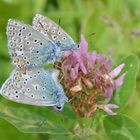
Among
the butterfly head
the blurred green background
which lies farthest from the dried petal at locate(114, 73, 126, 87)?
the blurred green background

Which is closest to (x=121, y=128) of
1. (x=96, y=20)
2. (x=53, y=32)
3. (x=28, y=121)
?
(x=28, y=121)

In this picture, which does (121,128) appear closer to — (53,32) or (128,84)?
(128,84)

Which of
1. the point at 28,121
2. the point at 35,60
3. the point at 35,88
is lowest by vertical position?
the point at 28,121

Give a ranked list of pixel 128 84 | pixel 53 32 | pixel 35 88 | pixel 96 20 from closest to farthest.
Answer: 1. pixel 35 88
2. pixel 53 32
3. pixel 128 84
4. pixel 96 20

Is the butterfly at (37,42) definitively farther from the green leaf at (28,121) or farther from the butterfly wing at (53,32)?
the green leaf at (28,121)

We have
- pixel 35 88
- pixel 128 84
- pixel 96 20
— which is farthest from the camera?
pixel 96 20

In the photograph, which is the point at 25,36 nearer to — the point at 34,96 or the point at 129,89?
the point at 34,96

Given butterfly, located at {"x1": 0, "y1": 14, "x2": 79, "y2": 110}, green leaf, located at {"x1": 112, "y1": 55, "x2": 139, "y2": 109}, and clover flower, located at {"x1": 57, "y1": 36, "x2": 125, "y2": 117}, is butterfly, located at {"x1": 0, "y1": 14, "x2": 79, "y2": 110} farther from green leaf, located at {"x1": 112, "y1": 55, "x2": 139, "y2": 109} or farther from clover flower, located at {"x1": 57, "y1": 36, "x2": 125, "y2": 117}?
green leaf, located at {"x1": 112, "y1": 55, "x2": 139, "y2": 109}
